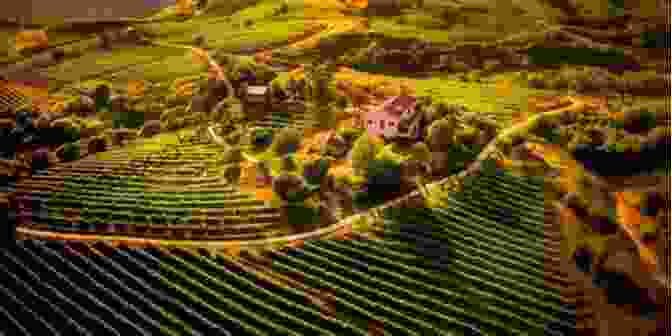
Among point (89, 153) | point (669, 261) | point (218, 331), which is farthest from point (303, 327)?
point (89, 153)

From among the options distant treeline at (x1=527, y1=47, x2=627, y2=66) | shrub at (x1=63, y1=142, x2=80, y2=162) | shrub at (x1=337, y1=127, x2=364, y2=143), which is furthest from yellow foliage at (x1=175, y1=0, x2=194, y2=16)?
distant treeline at (x1=527, y1=47, x2=627, y2=66)

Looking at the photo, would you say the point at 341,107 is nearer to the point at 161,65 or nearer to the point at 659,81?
the point at 161,65

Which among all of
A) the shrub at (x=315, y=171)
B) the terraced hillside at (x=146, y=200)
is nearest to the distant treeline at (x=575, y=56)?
the shrub at (x=315, y=171)

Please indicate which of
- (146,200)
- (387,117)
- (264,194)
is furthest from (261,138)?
(387,117)

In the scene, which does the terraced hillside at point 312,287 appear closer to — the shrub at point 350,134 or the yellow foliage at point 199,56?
the shrub at point 350,134

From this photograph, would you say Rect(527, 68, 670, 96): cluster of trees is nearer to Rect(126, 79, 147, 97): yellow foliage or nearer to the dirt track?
Rect(126, 79, 147, 97): yellow foliage

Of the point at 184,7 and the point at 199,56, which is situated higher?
the point at 184,7

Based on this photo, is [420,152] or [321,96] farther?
[321,96]

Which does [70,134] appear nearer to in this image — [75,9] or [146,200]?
[146,200]
